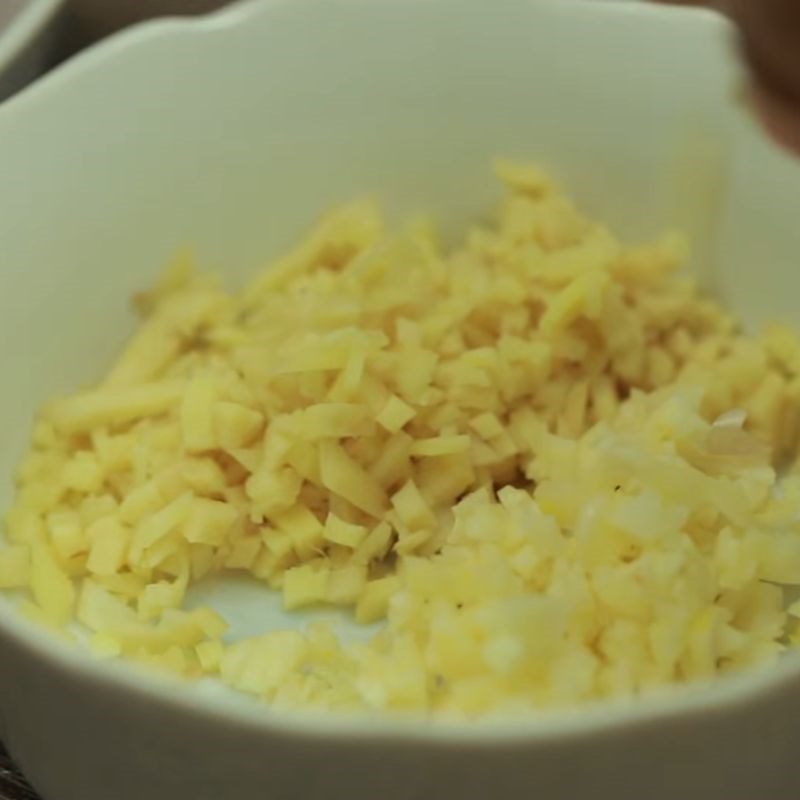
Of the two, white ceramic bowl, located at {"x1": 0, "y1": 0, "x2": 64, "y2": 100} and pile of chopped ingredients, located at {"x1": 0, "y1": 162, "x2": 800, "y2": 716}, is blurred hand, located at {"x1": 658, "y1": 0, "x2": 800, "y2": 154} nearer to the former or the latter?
pile of chopped ingredients, located at {"x1": 0, "y1": 162, "x2": 800, "y2": 716}

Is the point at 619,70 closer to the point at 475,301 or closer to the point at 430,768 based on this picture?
the point at 475,301

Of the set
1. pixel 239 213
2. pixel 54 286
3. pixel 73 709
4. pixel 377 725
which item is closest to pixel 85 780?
pixel 73 709

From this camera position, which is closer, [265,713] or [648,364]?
[265,713]

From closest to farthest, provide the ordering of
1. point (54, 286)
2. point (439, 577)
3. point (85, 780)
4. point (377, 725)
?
point (377, 725) < point (85, 780) < point (439, 577) < point (54, 286)

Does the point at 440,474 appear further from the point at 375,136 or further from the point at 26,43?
the point at 26,43

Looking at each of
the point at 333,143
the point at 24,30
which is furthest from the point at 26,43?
the point at 333,143

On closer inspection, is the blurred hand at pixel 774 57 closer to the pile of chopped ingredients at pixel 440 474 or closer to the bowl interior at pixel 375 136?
the pile of chopped ingredients at pixel 440 474

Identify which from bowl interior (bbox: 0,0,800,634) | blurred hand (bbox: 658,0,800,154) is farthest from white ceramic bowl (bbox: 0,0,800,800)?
blurred hand (bbox: 658,0,800,154)
